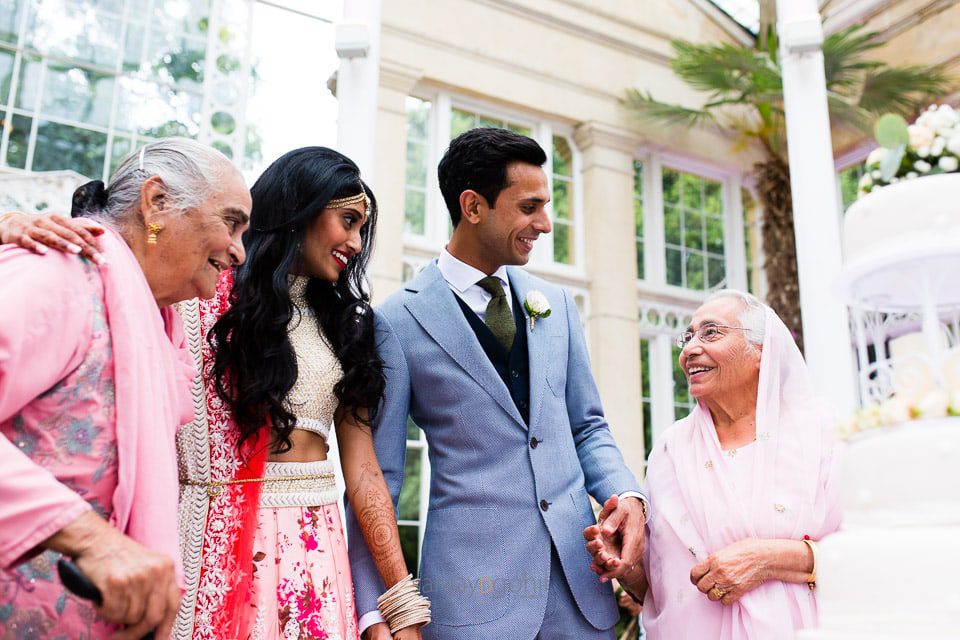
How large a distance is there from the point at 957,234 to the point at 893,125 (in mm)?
370

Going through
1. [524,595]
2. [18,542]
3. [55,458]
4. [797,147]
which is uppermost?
[797,147]

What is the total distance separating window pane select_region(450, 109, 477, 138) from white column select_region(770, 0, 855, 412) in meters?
3.54

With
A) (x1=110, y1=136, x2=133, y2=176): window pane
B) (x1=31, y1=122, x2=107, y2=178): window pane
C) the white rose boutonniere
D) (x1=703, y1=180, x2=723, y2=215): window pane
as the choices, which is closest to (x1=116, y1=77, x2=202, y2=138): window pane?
(x1=110, y1=136, x2=133, y2=176): window pane

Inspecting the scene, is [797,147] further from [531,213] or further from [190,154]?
[190,154]

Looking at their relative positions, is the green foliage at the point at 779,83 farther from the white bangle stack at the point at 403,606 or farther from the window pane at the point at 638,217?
the white bangle stack at the point at 403,606

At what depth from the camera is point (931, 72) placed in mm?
9109

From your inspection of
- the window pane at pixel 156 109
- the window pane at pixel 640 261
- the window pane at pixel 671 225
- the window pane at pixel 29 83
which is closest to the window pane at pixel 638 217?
the window pane at pixel 640 261

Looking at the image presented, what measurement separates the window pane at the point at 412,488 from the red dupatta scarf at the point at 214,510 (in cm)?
584

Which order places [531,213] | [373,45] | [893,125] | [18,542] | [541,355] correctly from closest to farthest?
[18,542]
[893,125]
[541,355]
[531,213]
[373,45]

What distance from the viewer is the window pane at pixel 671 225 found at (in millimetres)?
10430

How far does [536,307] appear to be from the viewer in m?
2.81

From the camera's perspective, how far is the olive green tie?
2.76 metres

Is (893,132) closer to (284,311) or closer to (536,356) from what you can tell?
(536,356)

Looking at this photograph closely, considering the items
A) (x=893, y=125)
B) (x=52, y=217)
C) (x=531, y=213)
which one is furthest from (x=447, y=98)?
(x=52, y=217)
